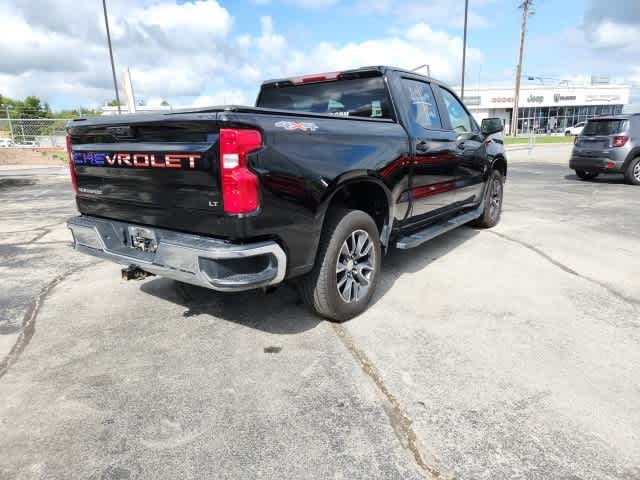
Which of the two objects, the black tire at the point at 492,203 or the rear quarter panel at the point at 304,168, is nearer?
the rear quarter panel at the point at 304,168

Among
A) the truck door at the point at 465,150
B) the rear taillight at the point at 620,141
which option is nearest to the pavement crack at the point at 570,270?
the truck door at the point at 465,150

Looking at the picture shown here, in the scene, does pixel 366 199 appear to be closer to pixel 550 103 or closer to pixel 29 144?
pixel 29 144

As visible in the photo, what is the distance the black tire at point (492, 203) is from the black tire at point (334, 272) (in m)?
3.23

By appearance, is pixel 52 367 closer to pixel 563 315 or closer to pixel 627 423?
pixel 627 423

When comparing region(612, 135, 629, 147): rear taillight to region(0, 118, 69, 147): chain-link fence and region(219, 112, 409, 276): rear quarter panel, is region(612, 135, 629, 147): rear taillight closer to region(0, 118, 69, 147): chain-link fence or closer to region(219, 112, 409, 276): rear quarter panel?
region(219, 112, 409, 276): rear quarter panel

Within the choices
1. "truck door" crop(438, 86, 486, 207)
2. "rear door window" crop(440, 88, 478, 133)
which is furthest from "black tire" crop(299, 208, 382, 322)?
"rear door window" crop(440, 88, 478, 133)

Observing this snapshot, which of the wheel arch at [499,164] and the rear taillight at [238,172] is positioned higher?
the rear taillight at [238,172]

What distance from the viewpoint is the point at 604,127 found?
10.6 metres

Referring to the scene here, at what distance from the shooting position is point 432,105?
4531 mm

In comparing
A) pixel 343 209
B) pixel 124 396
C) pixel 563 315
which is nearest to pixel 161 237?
pixel 124 396

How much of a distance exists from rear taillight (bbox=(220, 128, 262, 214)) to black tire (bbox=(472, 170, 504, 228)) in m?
4.37

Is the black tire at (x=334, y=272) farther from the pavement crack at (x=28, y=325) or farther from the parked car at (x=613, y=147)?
the parked car at (x=613, y=147)

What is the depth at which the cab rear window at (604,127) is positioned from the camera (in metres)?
10.3

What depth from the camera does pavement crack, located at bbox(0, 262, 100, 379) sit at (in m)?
2.91
